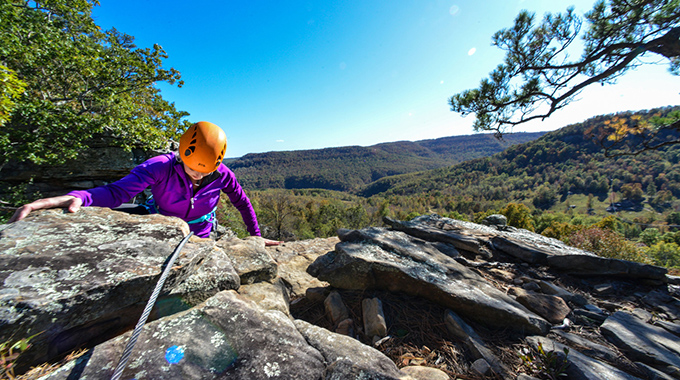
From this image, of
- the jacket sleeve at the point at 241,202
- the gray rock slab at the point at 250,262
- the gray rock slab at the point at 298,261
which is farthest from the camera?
the jacket sleeve at the point at 241,202

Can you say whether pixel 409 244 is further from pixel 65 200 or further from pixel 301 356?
pixel 65 200

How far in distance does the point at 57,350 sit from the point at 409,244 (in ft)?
12.5

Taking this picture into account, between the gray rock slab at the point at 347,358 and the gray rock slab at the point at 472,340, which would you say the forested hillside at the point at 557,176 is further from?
the gray rock slab at the point at 347,358

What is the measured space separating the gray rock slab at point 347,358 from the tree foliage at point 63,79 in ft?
26.4

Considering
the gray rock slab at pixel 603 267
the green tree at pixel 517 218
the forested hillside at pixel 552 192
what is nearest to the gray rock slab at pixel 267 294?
the gray rock slab at pixel 603 267

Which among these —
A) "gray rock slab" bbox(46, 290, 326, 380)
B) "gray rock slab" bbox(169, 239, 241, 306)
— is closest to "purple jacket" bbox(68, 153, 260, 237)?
"gray rock slab" bbox(169, 239, 241, 306)

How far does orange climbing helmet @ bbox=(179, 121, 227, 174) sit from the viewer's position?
249 centimetres

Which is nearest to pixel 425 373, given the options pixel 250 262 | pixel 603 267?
pixel 250 262

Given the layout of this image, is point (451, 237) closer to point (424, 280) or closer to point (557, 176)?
point (424, 280)

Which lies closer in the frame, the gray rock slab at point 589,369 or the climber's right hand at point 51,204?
Result: the climber's right hand at point 51,204

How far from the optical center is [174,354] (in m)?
1.25

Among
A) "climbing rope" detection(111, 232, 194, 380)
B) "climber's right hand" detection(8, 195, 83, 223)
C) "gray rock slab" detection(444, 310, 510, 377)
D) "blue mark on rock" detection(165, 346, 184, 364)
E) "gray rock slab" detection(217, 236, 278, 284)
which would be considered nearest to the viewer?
"climbing rope" detection(111, 232, 194, 380)

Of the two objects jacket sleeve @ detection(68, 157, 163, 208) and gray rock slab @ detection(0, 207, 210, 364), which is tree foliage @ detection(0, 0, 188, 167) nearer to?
jacket sleeve @ detection(68, 157, 163, 208)

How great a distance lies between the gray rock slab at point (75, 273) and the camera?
45.6 inches
